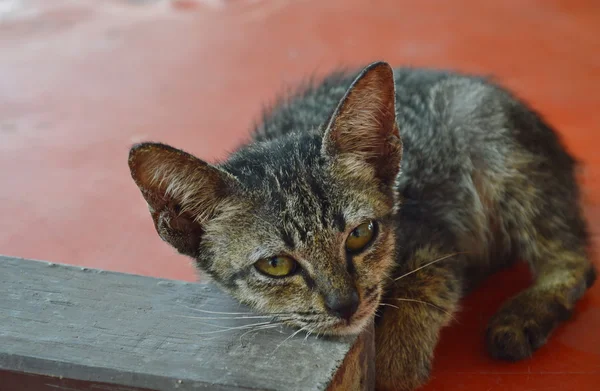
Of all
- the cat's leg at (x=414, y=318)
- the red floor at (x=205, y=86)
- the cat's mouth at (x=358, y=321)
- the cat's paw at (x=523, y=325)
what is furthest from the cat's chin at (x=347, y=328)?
the cat's paw at (x=523, y=325)

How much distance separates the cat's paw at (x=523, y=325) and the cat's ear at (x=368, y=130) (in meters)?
0.85

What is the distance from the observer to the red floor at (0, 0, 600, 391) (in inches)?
133

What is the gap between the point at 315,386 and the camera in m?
2.05

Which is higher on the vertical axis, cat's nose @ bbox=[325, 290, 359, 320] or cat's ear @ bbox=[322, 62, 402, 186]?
cat's ear @ bbox=[322, 62, 402, 186]

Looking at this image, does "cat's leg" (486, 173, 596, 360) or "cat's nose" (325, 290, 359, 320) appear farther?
"cat's leg" (486, 173, 596, 360)

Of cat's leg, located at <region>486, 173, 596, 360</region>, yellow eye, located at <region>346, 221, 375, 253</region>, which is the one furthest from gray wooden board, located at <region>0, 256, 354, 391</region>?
cat's leg, located at <region>486, 173, 596, 360</region>

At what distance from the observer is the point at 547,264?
324 centimetres

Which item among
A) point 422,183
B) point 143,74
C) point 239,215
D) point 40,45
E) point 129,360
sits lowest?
point 422,183

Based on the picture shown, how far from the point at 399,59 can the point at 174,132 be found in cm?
184

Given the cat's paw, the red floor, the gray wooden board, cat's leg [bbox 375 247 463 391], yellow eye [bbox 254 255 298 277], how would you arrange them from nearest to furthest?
1. the gray wooden board
2. yellow eye [bbox 254 255 298 277]
3. cat's leg [bbox 375 247 463 391]
4. the cat's paw
5. the red floor

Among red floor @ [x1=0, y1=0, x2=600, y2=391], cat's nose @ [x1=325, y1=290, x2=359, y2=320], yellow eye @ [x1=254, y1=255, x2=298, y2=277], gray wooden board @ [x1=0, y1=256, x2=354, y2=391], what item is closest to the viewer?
gray wooden board @ [x1=0, y1=256, x2=354, y2=391]

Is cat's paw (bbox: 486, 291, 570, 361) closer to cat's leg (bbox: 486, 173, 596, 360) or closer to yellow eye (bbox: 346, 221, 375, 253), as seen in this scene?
cat's leg (bbox: 486, 173, 596, 360)

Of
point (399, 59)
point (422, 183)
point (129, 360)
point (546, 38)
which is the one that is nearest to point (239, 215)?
point (129, 360)

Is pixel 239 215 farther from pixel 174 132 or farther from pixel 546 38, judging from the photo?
pixel 546 38
